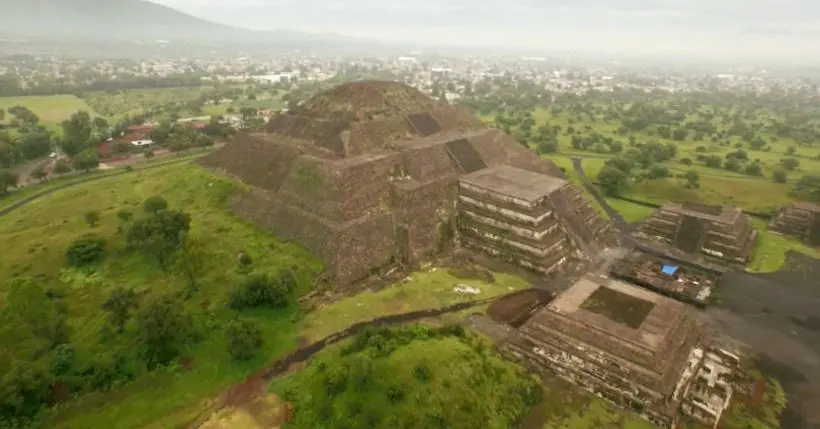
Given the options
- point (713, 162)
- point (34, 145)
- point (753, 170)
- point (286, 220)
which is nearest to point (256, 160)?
point (286, 220)

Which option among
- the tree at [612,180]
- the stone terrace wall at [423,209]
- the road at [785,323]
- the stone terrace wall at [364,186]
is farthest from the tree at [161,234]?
the tree at [612,180]

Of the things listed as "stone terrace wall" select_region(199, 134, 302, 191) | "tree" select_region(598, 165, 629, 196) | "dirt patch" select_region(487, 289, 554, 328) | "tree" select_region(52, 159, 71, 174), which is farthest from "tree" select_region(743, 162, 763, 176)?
"tree" select_region(52, 159, 71, 174)

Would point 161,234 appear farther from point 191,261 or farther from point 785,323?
point 785,323

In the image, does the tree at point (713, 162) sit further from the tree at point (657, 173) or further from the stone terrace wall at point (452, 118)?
the stone terrace wall at point (452, 118)

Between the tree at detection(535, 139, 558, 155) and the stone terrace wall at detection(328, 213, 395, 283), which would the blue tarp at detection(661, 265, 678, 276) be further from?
the tree at detection(535, 139, 558, 155)

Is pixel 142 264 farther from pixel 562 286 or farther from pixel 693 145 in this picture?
pixel 693 145

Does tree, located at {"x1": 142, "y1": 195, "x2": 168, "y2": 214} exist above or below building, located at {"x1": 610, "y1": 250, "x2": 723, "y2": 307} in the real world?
above
